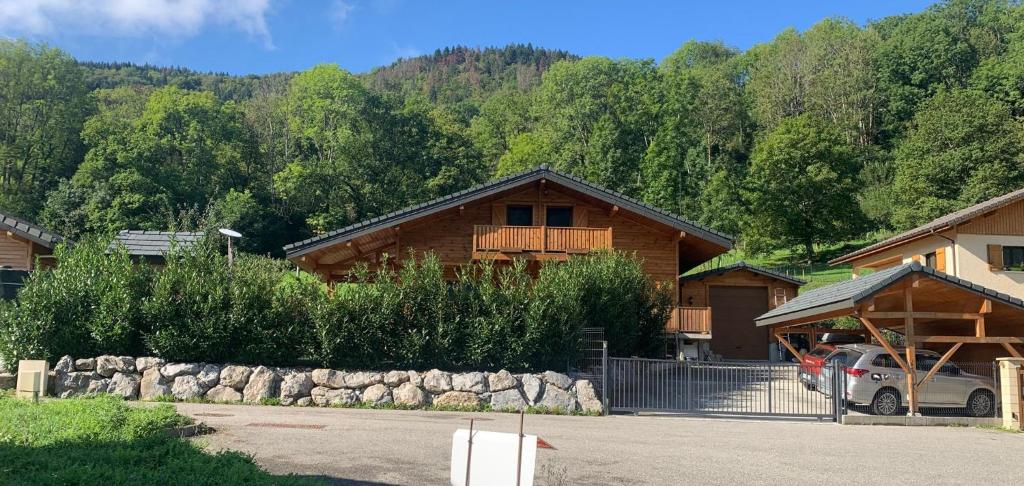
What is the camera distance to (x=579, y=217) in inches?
1103

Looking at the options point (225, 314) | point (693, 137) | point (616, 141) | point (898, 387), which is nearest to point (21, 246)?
point (225, 314)

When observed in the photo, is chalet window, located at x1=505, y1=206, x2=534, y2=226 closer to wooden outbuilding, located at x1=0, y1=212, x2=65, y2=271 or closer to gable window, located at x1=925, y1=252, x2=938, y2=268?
wooden outbuilding, located at x1=0, y1=212, x2=65, y2=271

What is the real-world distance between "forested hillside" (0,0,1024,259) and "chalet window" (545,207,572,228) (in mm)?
28733

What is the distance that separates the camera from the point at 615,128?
68.4 m

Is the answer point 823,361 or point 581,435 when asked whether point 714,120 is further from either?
point 581,435

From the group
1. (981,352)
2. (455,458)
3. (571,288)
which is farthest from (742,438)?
(981,352)

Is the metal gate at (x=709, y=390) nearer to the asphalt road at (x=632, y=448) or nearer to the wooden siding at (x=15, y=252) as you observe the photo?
the asphalt road at (x=632, y=448)

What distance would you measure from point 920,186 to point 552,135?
1245 inches

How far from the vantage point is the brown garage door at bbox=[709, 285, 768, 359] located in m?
31.6

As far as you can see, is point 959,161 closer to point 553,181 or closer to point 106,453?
point 553,181

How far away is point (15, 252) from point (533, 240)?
55.4ft

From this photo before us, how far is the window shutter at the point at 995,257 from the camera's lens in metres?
31.0

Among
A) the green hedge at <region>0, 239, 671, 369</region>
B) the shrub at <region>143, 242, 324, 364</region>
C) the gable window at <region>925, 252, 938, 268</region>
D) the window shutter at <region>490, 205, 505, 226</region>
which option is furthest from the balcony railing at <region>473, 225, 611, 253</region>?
the gable window at <region>925, 252, 938, 268</region>

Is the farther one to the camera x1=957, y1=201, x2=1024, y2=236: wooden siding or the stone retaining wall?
x1=957, y1=201, x2=1024, y2=236: wooden siding
